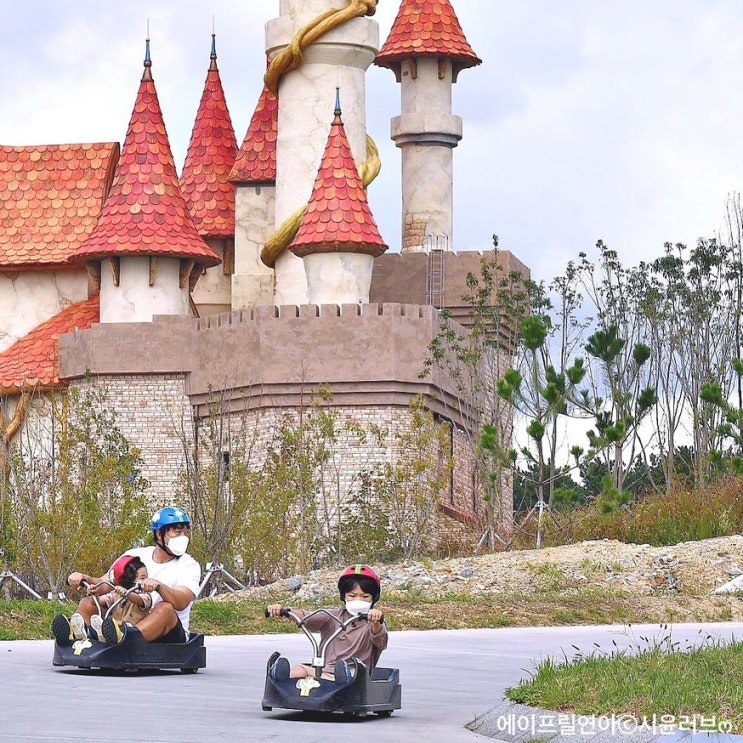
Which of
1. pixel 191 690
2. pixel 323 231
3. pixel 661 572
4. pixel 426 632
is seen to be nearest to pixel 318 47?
pixel 323 231

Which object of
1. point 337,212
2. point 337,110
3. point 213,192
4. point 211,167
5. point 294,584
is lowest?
point 294,584

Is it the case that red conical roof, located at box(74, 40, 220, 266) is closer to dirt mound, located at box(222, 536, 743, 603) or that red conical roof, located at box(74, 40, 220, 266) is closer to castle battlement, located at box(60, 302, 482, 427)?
castle battlement, located at box(60, 302, 482, 427)

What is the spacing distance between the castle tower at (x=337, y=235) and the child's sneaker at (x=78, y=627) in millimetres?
21914

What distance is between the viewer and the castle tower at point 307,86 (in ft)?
116

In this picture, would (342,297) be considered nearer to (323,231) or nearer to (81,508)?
(323,231)

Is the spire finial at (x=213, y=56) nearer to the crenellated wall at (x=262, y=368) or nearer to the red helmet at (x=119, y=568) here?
the crenellated wall at (x=262, y=368)

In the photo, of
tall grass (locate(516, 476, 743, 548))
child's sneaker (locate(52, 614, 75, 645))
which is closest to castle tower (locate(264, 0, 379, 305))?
tall grass (locate(516, 476, 743, 548))

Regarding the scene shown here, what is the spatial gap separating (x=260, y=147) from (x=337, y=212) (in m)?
4.38

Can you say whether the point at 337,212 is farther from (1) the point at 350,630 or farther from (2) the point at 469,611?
(1) the point at 350,630

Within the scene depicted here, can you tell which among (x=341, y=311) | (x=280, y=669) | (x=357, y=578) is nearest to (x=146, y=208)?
(x=341, y=311)

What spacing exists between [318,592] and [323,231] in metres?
13.0

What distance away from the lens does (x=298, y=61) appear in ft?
115

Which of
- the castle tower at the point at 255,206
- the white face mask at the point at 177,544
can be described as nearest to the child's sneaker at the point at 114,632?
the white face mask at the point at 177,544

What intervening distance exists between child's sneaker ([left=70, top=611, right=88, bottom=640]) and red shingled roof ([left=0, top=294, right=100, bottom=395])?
23.5 meters
